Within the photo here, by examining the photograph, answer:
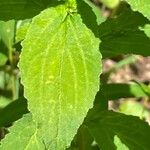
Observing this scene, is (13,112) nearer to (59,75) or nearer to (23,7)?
(23,7)

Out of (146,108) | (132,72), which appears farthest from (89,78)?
(132,72)

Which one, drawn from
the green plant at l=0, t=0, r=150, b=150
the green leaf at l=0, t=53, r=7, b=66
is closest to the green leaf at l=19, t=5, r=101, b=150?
the green plant at l=0, t=0, r=150, b=150

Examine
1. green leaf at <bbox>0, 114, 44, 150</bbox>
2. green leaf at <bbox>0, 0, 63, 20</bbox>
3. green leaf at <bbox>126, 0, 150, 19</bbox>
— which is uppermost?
green leaf at <bbox>126, 0, 150, 19</bbox>

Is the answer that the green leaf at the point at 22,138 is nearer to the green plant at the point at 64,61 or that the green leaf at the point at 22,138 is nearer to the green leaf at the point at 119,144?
the green plant at the point at 64,61

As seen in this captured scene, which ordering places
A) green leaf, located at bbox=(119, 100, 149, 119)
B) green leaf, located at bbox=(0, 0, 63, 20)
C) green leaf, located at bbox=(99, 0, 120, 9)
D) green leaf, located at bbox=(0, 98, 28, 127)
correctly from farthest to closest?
green leaf, located at bbox=(99, 0, 120, 9) → green leaf, located at bbox=(119, 100, 149, 119) → green leaf, located at bbox=(0, 98, 28, 127) → green leaf, located at bbox=(0, 0, 63, 20)

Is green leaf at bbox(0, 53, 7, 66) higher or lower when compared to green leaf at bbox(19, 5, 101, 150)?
lower

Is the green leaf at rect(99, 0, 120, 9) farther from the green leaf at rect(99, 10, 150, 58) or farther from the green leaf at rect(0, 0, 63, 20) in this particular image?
the green leaf at rect(0, 0, 63, 20)

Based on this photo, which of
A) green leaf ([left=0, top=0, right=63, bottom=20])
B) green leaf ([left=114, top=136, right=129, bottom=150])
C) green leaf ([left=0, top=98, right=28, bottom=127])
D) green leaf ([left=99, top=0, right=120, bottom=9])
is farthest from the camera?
green leaf ([left=99, top=0, right=120, bottom=9])
